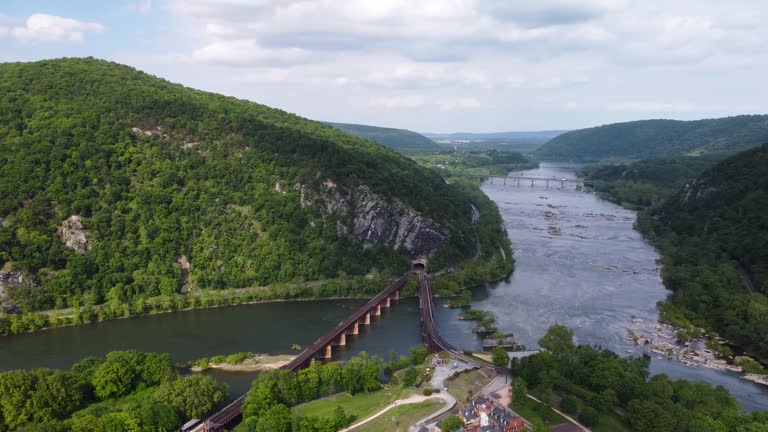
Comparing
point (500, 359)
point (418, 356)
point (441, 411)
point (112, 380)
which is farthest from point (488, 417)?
point (112, 380)

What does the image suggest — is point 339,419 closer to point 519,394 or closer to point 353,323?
point 519,394

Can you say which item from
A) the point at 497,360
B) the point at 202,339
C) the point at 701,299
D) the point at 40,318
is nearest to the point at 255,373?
the point at 202,339

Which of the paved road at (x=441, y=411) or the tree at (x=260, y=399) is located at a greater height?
the tree at (x=260, y=399)

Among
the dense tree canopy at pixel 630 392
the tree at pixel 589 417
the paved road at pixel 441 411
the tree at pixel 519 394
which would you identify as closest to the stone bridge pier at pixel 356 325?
the paved road at pixel 441 411

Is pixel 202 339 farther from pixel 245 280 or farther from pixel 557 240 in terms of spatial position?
pixel 557 240

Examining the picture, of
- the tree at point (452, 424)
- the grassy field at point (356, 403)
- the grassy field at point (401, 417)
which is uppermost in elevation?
the tree at point (452, 424)

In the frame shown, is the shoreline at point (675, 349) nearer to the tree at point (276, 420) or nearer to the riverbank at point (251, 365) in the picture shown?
the riverbank at point (251, 365)

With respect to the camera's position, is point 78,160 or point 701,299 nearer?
point 701,299

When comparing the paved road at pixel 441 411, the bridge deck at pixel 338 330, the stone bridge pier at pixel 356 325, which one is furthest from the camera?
the stone bridge pier at pixel 356 325
